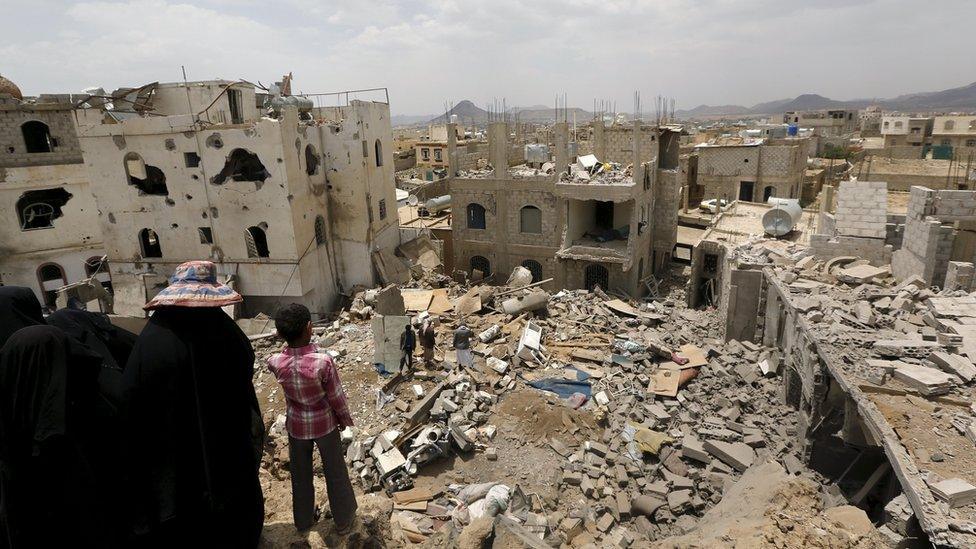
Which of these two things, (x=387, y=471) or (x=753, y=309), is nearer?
(x=387, y=471)

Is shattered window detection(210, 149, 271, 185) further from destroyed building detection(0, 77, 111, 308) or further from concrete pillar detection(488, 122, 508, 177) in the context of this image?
concrete pillar detection(488, 122, 508, 177)

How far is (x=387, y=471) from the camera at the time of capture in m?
8.91

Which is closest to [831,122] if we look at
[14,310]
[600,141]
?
[600,141]

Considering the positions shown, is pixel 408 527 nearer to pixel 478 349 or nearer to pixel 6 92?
pixel 478 349

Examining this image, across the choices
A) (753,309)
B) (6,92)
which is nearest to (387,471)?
(753,309)

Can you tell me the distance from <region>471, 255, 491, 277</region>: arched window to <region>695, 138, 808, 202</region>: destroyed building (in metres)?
17.8

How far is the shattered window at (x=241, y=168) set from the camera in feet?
58.2

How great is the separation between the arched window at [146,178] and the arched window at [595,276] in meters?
16.4

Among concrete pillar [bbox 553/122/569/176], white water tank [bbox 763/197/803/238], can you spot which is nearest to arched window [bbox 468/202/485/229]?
concrete pillar [bbox 553/122/569/176]

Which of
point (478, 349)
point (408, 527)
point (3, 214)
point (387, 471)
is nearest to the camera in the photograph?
point (408, 527)

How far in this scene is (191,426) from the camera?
3.20 m

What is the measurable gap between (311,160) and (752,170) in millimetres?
27280

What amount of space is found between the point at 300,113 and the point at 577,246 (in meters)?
12.8

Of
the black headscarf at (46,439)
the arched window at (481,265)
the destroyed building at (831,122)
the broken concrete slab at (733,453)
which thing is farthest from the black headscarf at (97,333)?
the destroyed building at (831,122)
